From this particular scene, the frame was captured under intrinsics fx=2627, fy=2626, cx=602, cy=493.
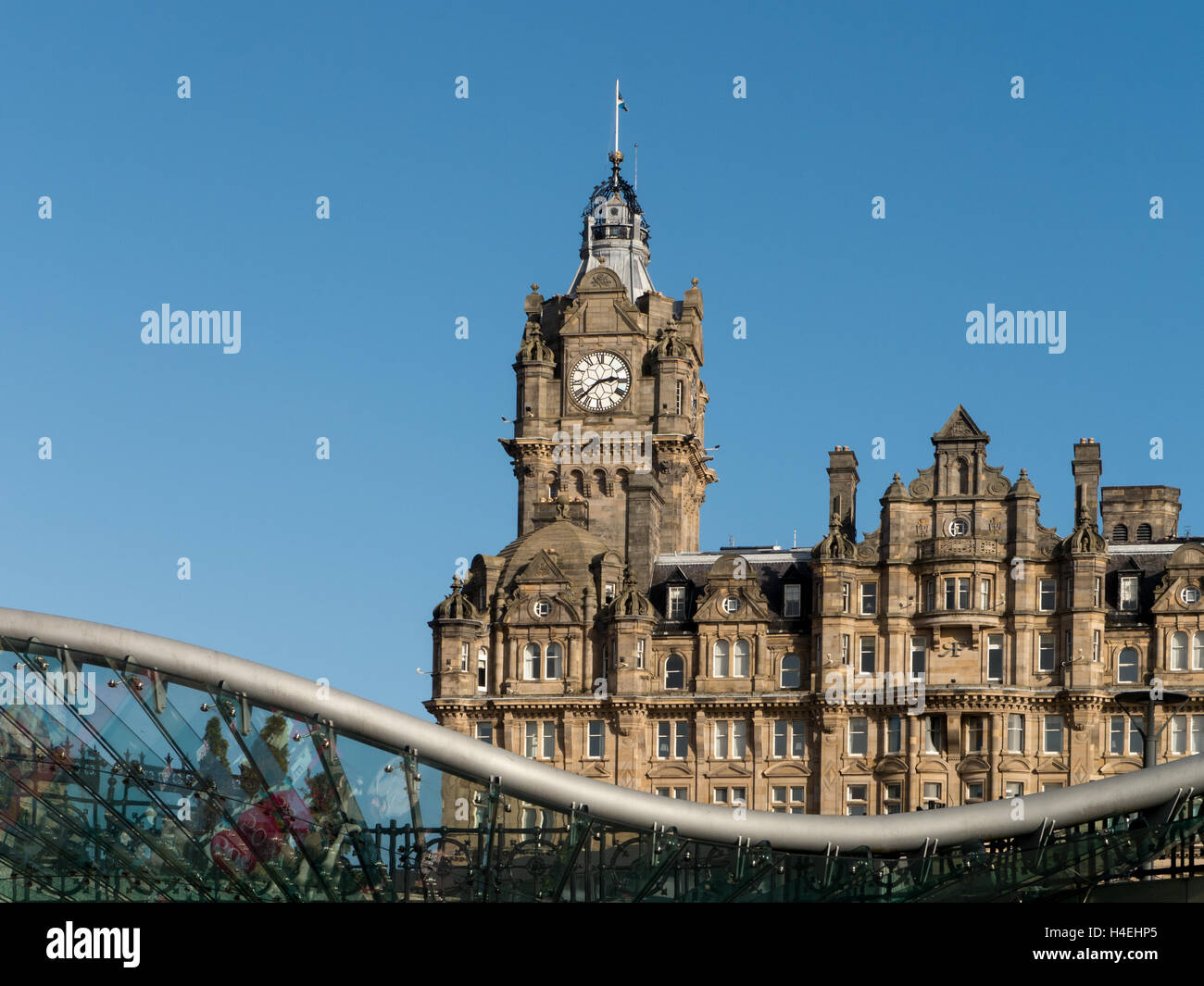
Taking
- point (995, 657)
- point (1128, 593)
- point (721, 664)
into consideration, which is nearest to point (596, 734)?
point (721, 664)

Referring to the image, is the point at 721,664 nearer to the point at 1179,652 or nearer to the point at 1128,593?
the point at 1128,593

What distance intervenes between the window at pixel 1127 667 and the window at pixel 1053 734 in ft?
9.53

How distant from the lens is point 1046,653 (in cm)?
10375

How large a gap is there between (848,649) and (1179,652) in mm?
12898

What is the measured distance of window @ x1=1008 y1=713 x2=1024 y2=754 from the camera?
10256cm

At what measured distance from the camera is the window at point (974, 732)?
103000 mm

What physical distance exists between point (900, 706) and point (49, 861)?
55583mm

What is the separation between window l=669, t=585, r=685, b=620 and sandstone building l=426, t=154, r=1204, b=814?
0.34ft

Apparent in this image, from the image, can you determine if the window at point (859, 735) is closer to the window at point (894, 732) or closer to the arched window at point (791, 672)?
the window at point (894, 732)

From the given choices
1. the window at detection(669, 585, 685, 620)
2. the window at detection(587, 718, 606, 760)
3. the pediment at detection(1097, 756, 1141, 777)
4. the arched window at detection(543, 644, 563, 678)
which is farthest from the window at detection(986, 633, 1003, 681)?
the arched window at detection(543, 644, 563, 678)

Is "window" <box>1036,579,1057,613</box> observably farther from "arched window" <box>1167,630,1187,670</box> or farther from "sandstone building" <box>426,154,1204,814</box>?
"arched window" <box>1167,630,1187,670</box>
